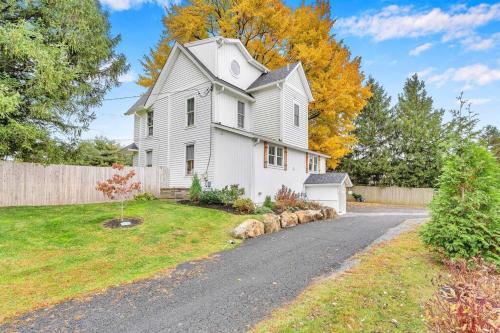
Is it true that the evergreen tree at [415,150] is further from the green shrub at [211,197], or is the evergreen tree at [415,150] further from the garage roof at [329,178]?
the green shrub at [211,197]

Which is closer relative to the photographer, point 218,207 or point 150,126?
point 218,207

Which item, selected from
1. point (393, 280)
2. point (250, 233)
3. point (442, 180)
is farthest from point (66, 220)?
point (442, 180)

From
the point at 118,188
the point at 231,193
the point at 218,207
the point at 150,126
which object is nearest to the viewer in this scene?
the point at 118,188

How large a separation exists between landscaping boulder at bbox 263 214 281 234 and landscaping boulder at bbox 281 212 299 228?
12.6 inches

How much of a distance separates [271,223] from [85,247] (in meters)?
5.90

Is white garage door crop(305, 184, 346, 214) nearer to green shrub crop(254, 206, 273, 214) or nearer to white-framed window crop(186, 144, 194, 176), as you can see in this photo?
green shrub crop(254, 206, 273, 214)

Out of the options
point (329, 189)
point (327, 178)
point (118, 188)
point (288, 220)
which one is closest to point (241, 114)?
point (327, 178)

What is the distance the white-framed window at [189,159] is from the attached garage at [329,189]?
7054 millimetres

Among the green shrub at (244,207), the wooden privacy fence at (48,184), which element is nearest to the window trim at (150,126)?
the wooden privacy fence at (48,184)

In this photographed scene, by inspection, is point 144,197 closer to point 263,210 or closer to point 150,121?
point 150,121

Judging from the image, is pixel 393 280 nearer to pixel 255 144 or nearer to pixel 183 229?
pixel 183 229

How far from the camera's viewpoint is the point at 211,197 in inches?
515

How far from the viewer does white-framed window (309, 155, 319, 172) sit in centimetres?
1859

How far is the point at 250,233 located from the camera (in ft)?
30.8
